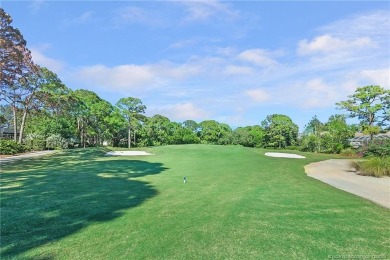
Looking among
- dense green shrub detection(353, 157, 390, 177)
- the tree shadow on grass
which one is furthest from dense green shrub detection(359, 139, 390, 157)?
the tree shadow on grass

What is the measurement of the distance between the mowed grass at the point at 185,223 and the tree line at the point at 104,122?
41.3ft

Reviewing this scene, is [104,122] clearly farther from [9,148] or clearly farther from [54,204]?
[54,204]

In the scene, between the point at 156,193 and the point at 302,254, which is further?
the point at 156,193

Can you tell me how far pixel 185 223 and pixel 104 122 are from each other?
42.4 meters

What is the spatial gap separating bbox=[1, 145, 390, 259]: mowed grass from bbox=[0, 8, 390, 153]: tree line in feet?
41.3

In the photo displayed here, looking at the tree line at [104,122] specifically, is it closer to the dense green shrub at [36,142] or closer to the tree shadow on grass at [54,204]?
the dense green shrub at [36,142]

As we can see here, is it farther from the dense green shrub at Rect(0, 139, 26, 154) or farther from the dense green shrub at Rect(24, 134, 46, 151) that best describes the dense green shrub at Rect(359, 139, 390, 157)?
the dense green shrub at Rect(24, 134, 46, 151)

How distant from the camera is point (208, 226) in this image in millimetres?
4891

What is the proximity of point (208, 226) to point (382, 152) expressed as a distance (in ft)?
58.0

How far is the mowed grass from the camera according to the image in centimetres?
389

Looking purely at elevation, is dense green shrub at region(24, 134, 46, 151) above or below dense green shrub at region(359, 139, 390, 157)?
above

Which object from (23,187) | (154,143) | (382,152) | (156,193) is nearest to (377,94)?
(382,152)

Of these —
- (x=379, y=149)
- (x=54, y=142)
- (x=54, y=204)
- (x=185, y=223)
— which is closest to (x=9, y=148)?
(x=54, y=142)

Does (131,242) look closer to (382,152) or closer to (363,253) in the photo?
(363,253)
